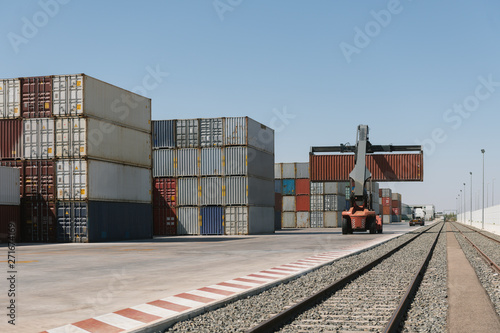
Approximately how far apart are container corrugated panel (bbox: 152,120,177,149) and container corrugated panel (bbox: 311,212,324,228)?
120ft

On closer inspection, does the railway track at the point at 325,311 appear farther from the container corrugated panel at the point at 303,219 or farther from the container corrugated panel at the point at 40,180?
the container corrugated panel at the point at 303,219

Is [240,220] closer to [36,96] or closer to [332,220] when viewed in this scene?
[36,96]

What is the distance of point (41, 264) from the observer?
19.6 m

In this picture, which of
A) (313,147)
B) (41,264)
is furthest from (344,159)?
(41,264)

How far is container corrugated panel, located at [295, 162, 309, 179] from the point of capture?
262 ft

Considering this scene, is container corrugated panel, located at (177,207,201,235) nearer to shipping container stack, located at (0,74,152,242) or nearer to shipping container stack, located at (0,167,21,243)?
shipping container stack, located at (0,74,152,242)

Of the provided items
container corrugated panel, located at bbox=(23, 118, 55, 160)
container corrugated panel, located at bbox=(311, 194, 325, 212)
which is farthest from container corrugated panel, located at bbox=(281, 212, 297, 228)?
container corrugated panel, located at bbox=(23, 118, 55, 160)

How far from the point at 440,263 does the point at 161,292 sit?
509 inches

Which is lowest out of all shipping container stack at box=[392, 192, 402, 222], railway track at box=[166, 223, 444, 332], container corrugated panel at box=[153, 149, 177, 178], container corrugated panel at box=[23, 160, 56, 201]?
shipping container stack at box=[392, 192, 402, 222]

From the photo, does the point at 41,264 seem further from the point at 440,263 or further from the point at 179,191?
the point at 179,191

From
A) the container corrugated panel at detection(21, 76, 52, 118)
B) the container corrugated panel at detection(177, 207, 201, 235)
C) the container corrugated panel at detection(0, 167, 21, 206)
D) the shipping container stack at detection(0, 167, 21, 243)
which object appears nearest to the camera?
the container corrugated panel at detection(0, 167, 21, 206)

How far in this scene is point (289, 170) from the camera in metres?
81.2

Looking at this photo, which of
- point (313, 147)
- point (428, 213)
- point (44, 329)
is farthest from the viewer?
point (428, 213)

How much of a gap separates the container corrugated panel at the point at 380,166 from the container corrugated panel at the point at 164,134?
13.3 m
